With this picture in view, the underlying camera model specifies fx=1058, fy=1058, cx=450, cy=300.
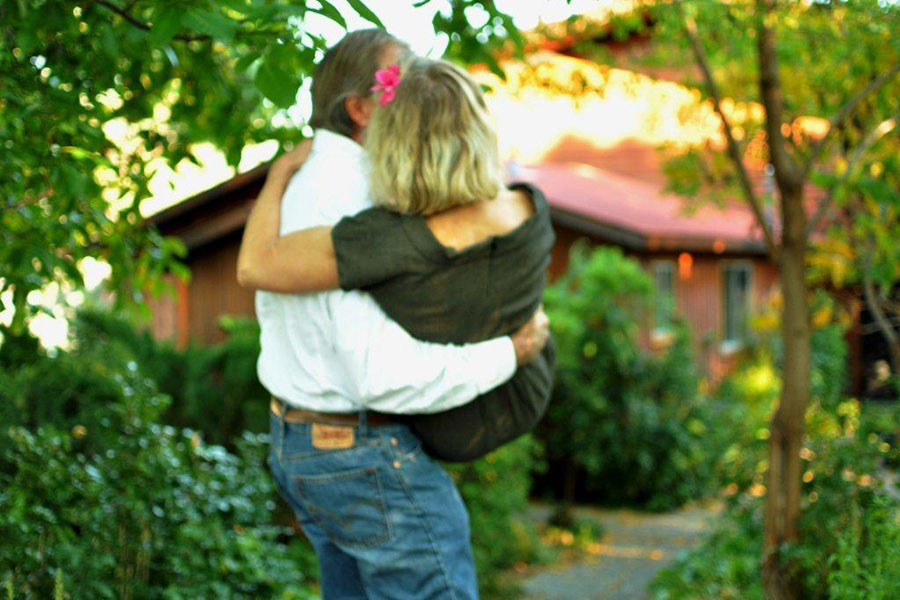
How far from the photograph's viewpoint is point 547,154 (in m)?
21.3

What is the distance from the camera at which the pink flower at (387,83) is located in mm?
2305

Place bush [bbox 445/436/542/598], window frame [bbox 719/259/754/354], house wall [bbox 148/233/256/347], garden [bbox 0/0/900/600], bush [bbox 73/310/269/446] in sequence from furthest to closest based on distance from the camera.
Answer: window frame [bbox 719/259/754/354]
house wall [bbox 148/233/256/347]
bush [bbox 73/310/269/446]
bush [bbox 445/436/542/598]
garden [bbox 0/0/900/600]

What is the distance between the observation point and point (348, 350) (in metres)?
2.25

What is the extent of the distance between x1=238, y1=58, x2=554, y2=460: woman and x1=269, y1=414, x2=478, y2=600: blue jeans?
0.11 m

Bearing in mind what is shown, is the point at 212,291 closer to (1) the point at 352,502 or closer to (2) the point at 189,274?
(2) the point at 189,274

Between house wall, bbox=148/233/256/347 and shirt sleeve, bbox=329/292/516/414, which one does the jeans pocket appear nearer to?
shirt sleeve, bbox=329/292/516/414

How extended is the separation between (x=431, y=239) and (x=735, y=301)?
53.7 ft

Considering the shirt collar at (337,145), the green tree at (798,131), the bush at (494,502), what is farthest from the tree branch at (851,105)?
the bush at (494,502)

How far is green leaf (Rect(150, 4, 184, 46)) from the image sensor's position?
2127mm

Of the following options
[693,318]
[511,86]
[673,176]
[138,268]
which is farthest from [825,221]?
[693,318]

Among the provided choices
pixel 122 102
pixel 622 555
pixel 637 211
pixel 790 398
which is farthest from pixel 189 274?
pixel 637 211

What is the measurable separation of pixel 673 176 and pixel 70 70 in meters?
3.97

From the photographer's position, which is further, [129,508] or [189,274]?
[189,274]

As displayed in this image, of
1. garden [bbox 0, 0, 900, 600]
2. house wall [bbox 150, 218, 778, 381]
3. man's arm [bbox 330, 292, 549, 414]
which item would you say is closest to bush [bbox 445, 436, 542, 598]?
garden [bbox 0, 0, 900, 600]
